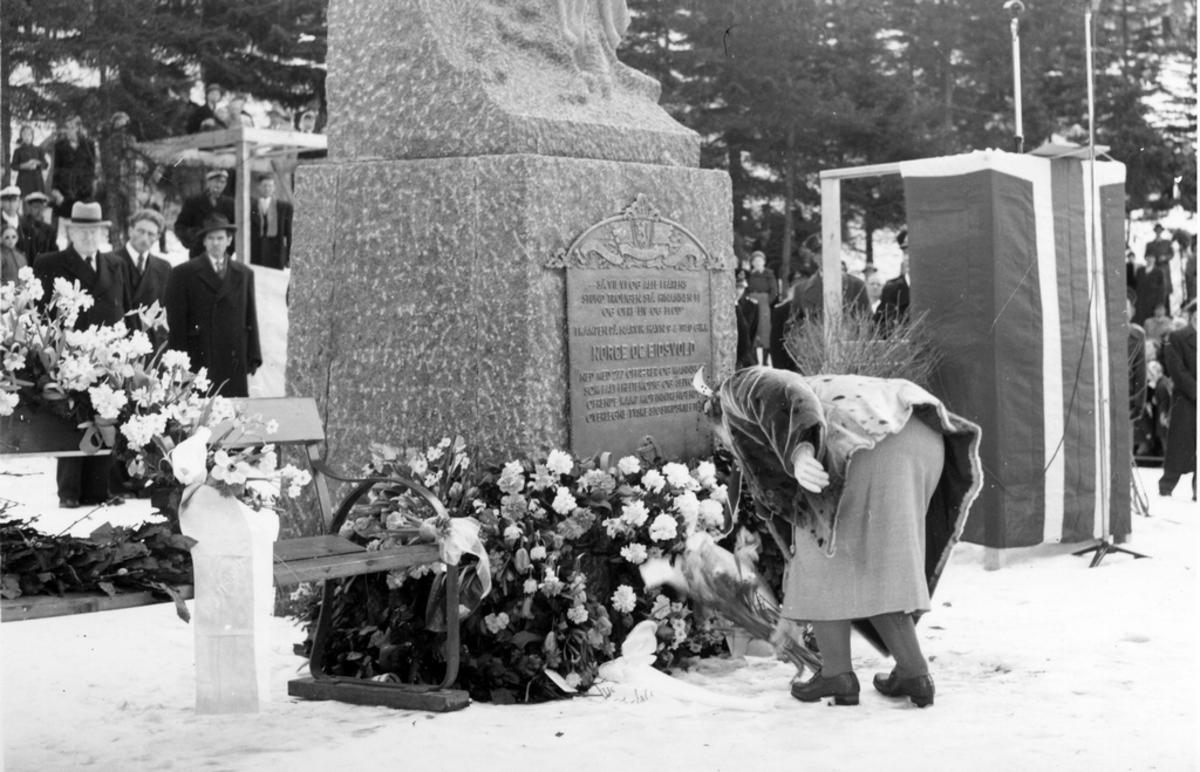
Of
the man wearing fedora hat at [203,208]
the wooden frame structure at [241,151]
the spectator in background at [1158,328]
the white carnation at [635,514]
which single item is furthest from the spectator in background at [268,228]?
the white carnation at [635,514]

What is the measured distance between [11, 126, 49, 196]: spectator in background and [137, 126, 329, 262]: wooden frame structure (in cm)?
134

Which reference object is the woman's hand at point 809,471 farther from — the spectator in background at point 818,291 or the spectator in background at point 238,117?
the spectator in background at point 238,117

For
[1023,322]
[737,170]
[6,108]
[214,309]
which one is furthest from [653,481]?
[737,170]

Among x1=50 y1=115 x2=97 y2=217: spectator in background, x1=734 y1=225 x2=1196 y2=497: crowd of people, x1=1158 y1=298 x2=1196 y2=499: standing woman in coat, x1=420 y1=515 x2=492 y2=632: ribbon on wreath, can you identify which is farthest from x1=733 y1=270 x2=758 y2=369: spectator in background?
x1=420 y1=515 x2=492 y2=632: ribbon on wreath

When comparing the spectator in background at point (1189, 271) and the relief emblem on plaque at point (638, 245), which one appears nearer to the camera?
the relief emblem on plaque at point (638, 245)

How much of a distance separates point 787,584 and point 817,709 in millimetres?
375

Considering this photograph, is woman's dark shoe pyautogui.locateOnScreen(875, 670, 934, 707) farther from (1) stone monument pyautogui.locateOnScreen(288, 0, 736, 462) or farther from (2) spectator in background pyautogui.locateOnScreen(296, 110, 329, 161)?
(2) spectator in background pyautogui.locateOnScreen(296, 110, 329, 161)

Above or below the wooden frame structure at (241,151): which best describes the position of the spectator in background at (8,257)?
below

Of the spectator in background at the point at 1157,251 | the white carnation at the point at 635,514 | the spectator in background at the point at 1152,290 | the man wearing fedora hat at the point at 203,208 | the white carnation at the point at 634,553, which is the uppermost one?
the man wearing fedora hat at the point at 203,208

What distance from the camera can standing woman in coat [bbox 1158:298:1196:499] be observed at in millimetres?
9836

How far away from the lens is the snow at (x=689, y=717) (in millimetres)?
3834

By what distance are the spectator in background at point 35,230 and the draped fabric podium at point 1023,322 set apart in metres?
7.48

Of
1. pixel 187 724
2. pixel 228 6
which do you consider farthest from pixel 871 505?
pixel 228 6

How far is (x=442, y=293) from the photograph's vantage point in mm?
5086
